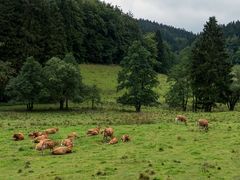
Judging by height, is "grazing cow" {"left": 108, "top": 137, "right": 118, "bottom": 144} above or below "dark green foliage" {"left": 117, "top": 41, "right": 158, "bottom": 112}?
below

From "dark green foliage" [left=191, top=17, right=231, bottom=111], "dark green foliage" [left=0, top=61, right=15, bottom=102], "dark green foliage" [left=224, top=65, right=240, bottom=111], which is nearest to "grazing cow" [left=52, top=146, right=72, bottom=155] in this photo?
"dark green foliage" [left=191, top=17, right=231, bottom=111]

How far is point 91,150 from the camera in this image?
95.2ft

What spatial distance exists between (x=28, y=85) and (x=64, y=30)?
187ft

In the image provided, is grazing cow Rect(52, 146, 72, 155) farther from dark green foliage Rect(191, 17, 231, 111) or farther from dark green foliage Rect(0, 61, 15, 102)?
dark green foliage Rect(0, 61, 15, 102)

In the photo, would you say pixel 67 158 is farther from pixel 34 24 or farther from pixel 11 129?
pixel 34 24

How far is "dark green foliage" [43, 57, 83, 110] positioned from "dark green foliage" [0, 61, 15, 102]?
7.41m

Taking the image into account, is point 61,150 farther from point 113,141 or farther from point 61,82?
point 61,82

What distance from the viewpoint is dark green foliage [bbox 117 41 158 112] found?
246ft

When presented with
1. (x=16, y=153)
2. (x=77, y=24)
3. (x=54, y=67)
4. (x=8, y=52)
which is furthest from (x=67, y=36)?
(x=16, y=153)

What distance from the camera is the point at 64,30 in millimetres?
128500

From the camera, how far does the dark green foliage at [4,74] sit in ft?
260

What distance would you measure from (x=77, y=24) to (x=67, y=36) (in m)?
10.1

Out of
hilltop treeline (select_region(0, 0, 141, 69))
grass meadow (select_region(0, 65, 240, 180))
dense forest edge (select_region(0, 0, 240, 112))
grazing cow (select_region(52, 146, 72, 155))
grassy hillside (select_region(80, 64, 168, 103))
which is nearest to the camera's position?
grass meadow (select_region(0, 65, 240, 180))

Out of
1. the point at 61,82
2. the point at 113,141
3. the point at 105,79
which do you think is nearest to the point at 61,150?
the point at 113,141
